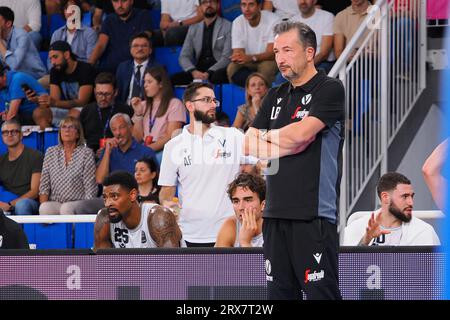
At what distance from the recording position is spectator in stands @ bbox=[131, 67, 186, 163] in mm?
10648

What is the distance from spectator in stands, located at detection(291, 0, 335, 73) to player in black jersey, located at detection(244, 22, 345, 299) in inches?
200

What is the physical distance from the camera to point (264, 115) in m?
5.52

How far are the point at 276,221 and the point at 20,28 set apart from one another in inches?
322

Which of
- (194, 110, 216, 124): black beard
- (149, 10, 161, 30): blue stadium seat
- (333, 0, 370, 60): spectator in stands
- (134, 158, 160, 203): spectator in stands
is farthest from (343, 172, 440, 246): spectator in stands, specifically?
(149, 10, 161, 30): blue stadium seat

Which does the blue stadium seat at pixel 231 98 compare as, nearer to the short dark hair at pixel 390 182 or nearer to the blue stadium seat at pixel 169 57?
the blue stadium seat at pixel 169 57

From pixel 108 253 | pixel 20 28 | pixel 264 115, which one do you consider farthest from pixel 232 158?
pixel 20 28

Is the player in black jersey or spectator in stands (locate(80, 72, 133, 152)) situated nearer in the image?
the player in black jersey

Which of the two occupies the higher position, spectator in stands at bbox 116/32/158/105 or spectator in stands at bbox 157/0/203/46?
spectator in stands at bbox 157/0/203/46

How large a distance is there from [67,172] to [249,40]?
8.25 ft

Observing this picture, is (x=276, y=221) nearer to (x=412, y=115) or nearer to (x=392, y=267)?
(x=392, y=267)

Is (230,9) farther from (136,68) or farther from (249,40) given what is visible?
(136,68)

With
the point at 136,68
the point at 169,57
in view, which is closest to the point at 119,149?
the point at 136,68

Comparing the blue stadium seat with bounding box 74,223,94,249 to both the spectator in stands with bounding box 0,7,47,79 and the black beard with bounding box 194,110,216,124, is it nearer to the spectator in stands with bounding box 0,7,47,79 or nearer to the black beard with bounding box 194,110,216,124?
the black beard with bounding box 194,110,216,124

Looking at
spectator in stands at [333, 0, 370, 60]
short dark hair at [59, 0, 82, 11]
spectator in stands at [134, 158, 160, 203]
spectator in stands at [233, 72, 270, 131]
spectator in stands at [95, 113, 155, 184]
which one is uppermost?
short dark hair at [59, 0, 82, 11]
